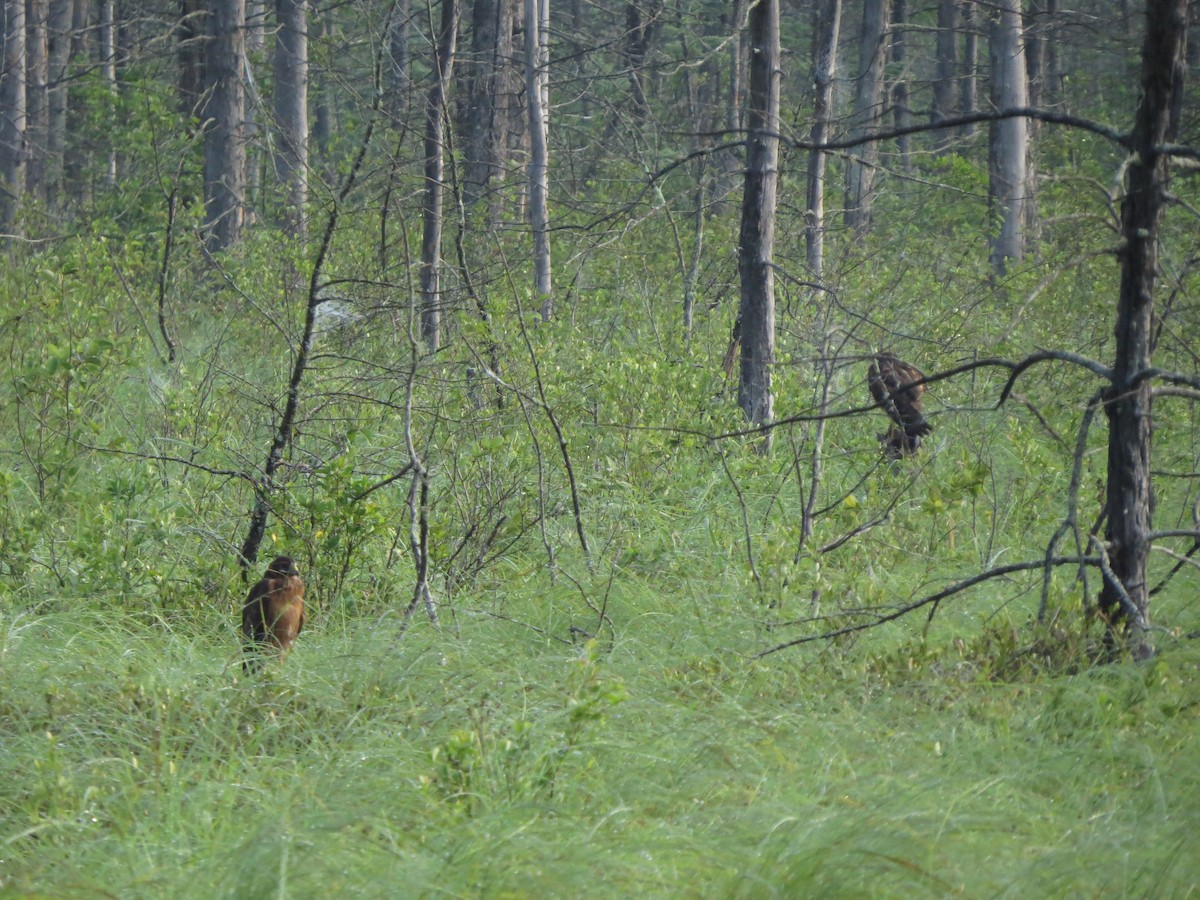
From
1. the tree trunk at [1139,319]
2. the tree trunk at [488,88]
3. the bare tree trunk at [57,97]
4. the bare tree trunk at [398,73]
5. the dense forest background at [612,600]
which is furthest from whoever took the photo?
the bare tree trunk at [57,97]

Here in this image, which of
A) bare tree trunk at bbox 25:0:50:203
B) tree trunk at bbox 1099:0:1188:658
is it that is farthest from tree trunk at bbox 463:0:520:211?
tree trunk at bbox 1099:0:1188:658

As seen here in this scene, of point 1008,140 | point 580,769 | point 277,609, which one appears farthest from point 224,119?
point 580,769

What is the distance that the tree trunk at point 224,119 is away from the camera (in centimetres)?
1428

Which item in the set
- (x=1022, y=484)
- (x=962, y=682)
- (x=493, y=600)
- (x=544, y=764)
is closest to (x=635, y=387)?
(x=1022, y=484)

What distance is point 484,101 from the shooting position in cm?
1504

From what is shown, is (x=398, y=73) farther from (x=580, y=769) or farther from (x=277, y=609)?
(x=580, y=769)

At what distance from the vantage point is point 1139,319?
3.92m

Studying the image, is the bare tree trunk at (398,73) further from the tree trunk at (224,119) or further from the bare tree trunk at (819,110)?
the tree trunk at (224,119)

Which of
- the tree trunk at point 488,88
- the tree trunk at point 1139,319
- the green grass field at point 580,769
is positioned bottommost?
the green grass field at point 580,769

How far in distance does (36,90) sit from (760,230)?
17425 mm

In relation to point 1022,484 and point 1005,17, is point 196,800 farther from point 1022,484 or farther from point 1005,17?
point 1005,17

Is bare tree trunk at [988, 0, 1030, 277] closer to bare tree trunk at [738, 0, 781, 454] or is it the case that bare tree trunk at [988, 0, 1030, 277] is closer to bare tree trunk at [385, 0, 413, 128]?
bare tree trunk at [385, 0, 413, 128]

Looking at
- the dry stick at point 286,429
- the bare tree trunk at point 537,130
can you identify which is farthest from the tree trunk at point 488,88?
the dry stick at point 286,429

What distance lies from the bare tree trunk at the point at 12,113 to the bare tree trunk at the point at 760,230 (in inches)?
543
